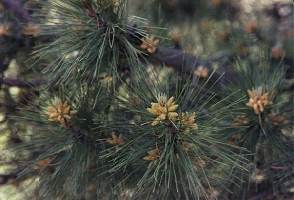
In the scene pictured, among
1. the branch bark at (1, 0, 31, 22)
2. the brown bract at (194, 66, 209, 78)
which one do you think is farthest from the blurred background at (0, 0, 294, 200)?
the brown bract at (194, 66, 209, 78)

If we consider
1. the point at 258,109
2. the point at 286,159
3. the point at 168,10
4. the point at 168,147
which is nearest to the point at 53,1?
the point at 168,147

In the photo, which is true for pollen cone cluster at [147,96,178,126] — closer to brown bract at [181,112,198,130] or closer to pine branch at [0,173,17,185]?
brown bract at [181,112,198,130]

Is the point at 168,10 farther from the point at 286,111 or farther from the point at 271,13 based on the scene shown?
the point at 286,111

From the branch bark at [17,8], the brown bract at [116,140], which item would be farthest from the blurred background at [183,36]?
the brown bract at [116,140]

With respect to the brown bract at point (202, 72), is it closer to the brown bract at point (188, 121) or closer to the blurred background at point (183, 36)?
the blurred background at point (183, 36)

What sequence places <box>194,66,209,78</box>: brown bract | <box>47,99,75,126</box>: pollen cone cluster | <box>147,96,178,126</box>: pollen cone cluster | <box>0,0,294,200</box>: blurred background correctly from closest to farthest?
<box>147,96,178,126</box>: pollen cone cluster, <box>47,99,75,126</box>: pollen cone cluster, <box>194,66,209,78</box>: brown bract, <box>0,0,294,200</box>: blurred background

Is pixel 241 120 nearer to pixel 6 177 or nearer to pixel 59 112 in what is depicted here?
pixel 59 112
